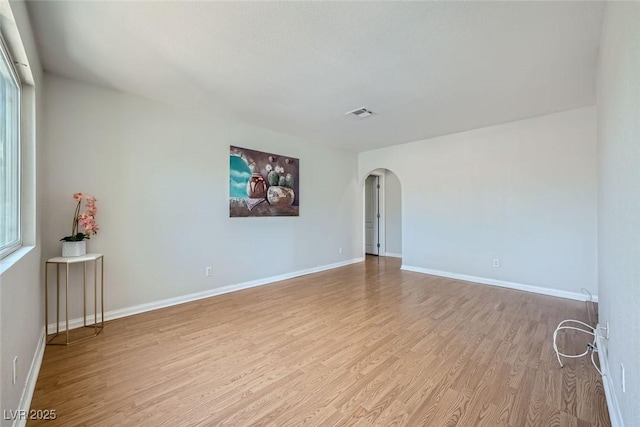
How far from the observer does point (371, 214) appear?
7340 millimetres

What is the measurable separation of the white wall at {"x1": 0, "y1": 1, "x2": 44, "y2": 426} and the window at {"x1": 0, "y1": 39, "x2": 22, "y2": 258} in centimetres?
11

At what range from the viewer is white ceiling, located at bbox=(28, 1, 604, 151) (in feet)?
5.80

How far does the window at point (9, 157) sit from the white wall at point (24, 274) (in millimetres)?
106

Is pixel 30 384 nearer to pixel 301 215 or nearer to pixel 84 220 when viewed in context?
pixel 84 220

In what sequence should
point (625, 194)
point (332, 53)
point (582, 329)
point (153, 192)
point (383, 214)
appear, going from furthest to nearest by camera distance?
point (383, 214) → point (153, 192) → point (582, 329) → point (332, 53) → point (625, 194)

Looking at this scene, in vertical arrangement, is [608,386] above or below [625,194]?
below

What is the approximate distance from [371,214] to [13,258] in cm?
668

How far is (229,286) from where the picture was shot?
12.5 feet

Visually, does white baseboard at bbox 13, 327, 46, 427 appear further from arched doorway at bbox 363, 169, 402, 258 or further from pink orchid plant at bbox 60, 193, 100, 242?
arched doorway at bbox 363, 169, 402, 258

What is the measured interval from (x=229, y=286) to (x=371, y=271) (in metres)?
2.71

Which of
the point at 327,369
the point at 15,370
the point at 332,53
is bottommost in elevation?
the point at 327,369

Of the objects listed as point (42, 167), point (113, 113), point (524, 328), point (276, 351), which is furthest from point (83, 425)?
point (524, 328)

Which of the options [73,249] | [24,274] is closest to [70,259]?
[73,249]

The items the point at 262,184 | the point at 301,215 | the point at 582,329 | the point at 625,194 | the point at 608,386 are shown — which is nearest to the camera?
the point at 625,194
